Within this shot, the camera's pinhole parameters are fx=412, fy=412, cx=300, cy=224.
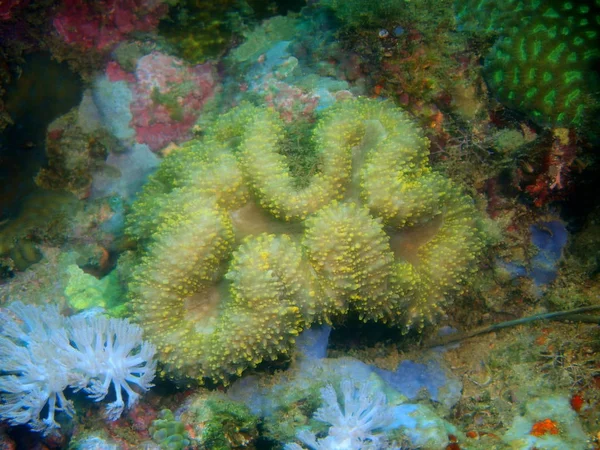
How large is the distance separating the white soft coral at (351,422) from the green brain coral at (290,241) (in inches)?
21.5

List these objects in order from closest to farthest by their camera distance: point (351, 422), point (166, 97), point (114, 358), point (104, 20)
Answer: point (351, 422)
point (114, 358)
point (104, 20)
point (166, 97)

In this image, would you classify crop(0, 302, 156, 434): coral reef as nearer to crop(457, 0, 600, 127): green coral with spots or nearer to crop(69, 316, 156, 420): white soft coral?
crop(69, 316, 156, 420): white soft coral

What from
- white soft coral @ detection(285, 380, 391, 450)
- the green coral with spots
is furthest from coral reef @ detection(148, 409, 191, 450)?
the green coral with spots

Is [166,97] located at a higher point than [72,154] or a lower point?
higher

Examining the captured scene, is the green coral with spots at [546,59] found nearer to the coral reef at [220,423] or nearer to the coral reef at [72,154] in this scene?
the coral reef at [220,423]

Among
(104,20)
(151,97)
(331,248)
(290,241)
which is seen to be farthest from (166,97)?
(331,248)

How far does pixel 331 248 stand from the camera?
3.00m

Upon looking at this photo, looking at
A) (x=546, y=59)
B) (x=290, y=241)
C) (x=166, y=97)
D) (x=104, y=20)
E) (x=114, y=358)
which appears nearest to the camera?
(x=114, y=358)

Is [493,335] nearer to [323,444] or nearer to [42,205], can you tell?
[323,444]

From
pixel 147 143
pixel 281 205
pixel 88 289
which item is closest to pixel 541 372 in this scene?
pixel 281 205

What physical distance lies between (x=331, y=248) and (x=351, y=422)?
1.23 m

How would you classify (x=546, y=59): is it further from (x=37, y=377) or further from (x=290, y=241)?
(x=37, y=377)

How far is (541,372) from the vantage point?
3.43 metres

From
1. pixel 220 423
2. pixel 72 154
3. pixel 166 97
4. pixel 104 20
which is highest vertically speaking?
pixel 104 20
